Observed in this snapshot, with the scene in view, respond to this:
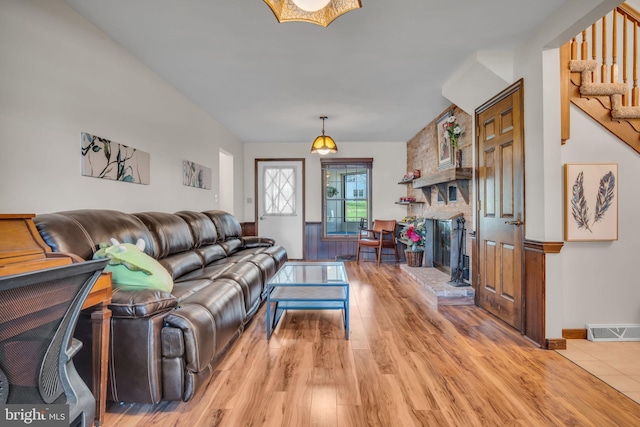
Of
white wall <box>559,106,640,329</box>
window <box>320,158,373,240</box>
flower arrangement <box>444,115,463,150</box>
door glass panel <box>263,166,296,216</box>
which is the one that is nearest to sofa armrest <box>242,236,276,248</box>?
door glass panel <box>263,166,296,216</box>

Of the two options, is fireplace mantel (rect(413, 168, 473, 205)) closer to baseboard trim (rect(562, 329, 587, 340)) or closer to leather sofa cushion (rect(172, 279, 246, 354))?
baseboard trim (rect(562, 329, 587, 340))

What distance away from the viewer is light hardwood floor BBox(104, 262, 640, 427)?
157 centimetres

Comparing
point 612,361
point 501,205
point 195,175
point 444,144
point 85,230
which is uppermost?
point 444,144

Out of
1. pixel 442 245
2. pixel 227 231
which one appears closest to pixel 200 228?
pixel 227 231

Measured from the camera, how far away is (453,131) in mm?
4078

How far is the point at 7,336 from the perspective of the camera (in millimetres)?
755

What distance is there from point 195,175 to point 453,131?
353 centimetres

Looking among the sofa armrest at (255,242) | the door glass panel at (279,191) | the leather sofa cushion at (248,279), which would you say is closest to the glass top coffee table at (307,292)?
the leather sofa cushion at (248,279)

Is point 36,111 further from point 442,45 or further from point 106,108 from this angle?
point 442,45

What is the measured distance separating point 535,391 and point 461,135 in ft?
10.1

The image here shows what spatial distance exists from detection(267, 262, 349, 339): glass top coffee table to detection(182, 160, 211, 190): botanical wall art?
73.4 inches

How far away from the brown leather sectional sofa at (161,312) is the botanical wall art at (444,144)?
10.3 feet

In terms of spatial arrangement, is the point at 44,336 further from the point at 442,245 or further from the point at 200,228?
the point at 442,245

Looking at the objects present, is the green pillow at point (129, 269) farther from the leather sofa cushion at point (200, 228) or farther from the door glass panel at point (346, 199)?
the door glass panel at point (346, 199)
